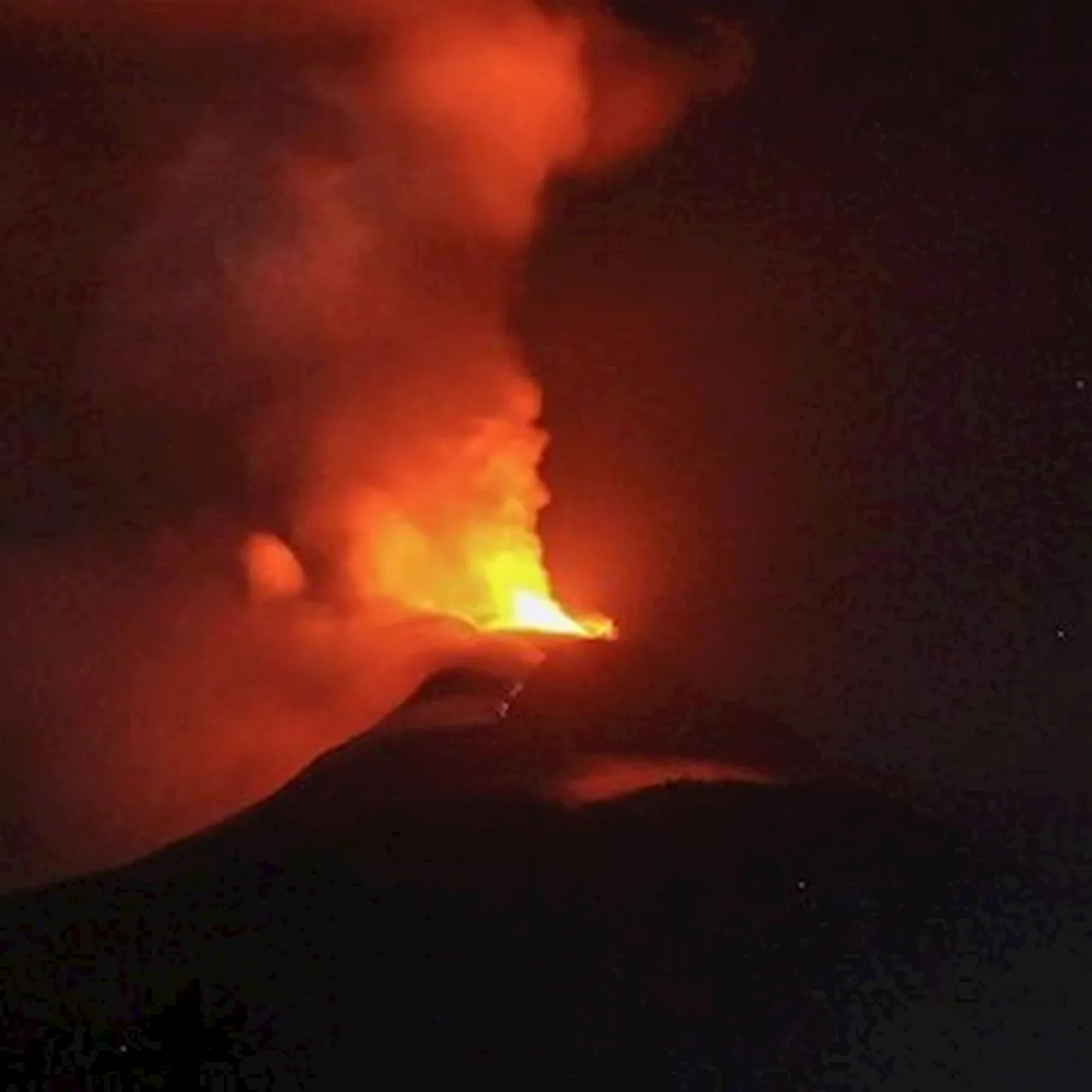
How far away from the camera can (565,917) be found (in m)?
69.6

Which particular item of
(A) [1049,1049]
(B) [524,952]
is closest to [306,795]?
(B) [524,952]

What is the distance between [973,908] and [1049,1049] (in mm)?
15090

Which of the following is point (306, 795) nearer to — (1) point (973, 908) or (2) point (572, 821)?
(2) point (572, 821)

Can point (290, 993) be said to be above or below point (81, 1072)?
above

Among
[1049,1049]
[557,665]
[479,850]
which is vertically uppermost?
[557,665]

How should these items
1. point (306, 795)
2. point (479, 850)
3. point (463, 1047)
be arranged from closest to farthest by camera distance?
point (463, 1047), point (479, 850), point (306, 795)

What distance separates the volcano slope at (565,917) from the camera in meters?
59.6

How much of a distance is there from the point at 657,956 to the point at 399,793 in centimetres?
1236

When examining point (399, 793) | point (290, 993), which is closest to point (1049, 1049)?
point (290, 993)

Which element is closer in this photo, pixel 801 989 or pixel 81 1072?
pixel 81 1072

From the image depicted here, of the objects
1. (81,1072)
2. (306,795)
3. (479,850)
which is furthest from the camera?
(306,795)

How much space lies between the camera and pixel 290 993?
64.0 metres

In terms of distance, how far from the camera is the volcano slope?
5959 cm

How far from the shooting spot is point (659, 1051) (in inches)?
2319
